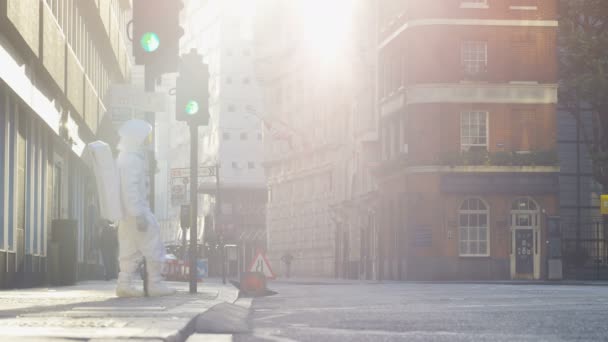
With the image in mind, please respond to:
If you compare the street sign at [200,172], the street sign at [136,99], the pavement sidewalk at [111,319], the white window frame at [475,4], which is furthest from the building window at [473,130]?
the pavement sidewalk at [111,319]

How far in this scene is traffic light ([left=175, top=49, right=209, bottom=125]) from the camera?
54.9ft

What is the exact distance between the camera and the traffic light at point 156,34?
13625 millimetres

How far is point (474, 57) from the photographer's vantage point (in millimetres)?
51531

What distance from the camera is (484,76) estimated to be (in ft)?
169

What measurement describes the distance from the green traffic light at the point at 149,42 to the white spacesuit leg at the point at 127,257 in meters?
1.93

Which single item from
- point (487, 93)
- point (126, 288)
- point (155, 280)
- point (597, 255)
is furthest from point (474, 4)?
point (126, 288)

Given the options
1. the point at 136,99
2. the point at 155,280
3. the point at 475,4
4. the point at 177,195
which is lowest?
the point at 155,280

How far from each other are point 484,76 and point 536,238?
20.8 ft

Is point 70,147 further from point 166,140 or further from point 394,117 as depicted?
point 166,140

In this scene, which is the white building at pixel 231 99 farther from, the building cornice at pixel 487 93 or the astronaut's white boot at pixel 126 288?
A: the astronaut's white boot at pixel 126 288

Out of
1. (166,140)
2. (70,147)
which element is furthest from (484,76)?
(166,140)

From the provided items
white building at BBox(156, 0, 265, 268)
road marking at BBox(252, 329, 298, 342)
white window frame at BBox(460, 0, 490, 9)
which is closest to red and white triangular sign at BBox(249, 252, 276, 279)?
road marking at BBox(252, 329, 298, 342)

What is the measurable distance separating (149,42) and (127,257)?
2.44 meters

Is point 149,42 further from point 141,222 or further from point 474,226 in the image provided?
point 474,226
